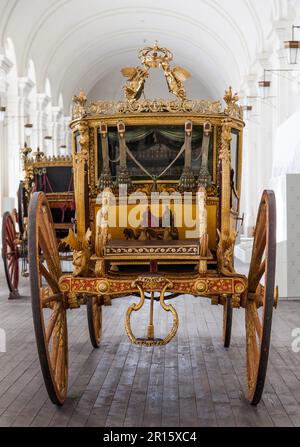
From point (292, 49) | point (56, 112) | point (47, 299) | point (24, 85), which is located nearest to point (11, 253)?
point (47, 299)

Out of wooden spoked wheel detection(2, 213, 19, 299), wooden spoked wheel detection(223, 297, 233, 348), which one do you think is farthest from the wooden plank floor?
wooden spoked wheel detection(2, 213, 19, 299)

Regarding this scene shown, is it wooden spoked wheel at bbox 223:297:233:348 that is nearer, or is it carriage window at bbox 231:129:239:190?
carriage window at bbox 231:129:239:190

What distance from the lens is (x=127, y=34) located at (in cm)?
3497

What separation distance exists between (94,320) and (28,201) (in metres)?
5.55

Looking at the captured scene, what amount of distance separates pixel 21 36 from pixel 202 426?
24441mm

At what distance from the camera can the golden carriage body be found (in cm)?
548

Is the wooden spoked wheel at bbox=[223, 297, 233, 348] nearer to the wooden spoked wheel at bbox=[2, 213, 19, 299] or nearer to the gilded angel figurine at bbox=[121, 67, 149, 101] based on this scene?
the gilded angel figurine at bbox=[121, 67, 149, 101]

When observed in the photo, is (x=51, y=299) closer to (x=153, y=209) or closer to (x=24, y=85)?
(x=153, y=209)

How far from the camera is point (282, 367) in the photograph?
6770 millimetres

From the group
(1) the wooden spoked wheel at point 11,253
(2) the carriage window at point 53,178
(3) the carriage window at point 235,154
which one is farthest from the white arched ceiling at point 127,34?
(3) the carriage window at point 235,154

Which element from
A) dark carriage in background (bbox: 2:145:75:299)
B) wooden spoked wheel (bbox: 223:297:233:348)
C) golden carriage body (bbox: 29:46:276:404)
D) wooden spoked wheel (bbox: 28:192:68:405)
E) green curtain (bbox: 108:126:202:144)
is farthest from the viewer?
dark carriage in background (bbox: 2:145:75:299)

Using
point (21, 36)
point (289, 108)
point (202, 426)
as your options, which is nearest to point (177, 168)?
point (202, 426)

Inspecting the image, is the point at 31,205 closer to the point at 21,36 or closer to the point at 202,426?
the point at 202,426

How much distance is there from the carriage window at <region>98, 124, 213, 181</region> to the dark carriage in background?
5168 millimetres
